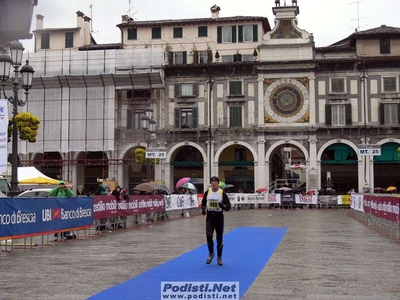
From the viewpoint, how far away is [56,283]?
1053 cm

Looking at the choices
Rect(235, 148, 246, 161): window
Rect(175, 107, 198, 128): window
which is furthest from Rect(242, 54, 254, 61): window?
Rect(235, 148, 246, 161): window

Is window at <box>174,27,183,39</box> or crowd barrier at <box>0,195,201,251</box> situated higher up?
window at <box>174,27,183,39</box>

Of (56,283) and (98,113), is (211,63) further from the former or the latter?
(56,283)

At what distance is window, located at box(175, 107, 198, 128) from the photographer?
188 ft

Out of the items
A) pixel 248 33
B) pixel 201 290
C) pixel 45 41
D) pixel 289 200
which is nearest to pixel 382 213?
pixel 201 290

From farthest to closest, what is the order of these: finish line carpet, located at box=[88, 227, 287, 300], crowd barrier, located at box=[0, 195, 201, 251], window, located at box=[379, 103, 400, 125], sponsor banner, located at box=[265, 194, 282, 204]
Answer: window, located at box=[379, 103, 400, 125]
sponsor banner, located at box=[265, 194, 282, 204]
crowd barrier, located at box=[0, 195, 201, 251]
finish line carpet, located at box=[88, 227, 287, 300]

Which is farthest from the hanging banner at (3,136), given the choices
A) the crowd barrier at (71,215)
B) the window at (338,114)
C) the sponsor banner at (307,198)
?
the window at (338,114)

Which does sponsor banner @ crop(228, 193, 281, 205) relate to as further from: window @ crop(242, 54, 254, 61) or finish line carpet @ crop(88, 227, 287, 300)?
finish line carpet @ crop(88, 227, 287, 300)

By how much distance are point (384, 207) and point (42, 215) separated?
40.3 ft

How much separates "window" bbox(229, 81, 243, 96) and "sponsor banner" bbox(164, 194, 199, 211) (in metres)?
17.1

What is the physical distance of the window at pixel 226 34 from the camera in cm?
5886

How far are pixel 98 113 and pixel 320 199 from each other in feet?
68.4

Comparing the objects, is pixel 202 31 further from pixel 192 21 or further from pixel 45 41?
pixel 45 41

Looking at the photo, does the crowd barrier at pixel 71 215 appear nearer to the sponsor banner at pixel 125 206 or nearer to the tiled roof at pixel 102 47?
the sponsor banner at pixel 125 206
